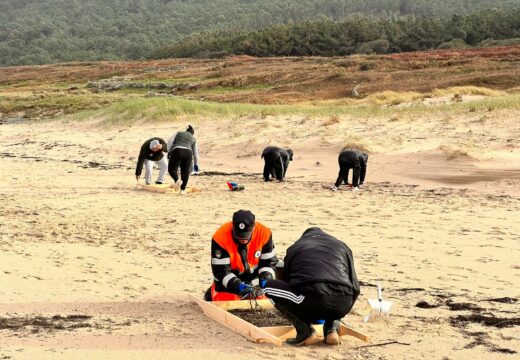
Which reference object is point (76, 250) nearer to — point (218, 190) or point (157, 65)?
point (218, 190)

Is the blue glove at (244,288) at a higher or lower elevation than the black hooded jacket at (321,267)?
lower

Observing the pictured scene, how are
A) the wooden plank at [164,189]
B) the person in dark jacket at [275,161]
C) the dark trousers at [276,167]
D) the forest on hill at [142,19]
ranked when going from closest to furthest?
the wooden plank at [164,189]
the person in dark jacket at [275,161]
the dark trousers at [276,167]
the forest on hill at [142,19]

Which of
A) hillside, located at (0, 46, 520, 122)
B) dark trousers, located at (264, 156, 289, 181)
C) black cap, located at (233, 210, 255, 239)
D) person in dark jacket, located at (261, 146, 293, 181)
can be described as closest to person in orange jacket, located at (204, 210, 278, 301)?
black cap, located at (233, 210, 255, 239)

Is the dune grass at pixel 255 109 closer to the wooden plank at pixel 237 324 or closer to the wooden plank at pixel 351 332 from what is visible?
the wooden plank at pixel 237 324

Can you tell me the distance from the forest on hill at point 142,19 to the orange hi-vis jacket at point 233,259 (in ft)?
367

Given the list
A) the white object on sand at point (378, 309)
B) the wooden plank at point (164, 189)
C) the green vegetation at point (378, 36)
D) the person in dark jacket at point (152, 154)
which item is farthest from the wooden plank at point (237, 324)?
the green vegetation at point (378, 36)

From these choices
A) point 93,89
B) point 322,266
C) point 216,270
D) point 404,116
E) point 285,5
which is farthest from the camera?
point 285,5

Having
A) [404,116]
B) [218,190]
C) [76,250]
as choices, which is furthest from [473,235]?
[404,116]

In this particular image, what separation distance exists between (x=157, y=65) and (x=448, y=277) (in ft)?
188

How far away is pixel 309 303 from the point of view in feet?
21.0

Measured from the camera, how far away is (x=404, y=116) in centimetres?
2212

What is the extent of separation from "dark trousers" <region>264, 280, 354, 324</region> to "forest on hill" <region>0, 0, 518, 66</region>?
113 m

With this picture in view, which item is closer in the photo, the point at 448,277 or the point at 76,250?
the point at 448,277

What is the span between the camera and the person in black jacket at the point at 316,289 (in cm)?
637
